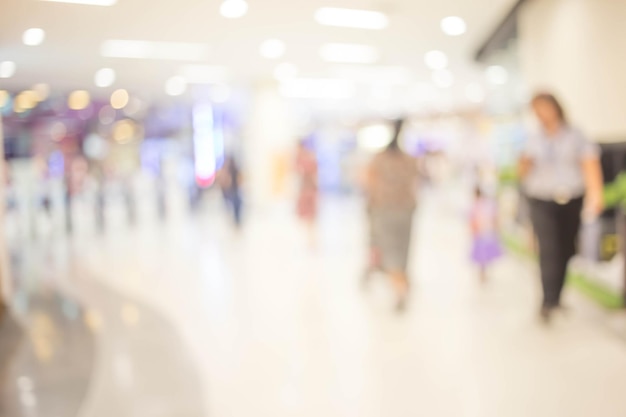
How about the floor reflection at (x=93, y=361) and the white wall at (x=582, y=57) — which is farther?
the white wall at (x=582, y=57)

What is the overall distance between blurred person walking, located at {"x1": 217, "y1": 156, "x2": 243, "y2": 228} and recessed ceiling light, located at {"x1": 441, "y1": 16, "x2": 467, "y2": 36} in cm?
522

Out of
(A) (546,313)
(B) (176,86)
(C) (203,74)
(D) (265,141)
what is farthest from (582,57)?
(D) (265,141)

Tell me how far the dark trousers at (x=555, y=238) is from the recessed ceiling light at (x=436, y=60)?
20.8 ft

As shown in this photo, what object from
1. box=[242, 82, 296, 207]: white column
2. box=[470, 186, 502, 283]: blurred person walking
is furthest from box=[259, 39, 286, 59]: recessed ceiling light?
box=[242, 82, 296, 207]: white column

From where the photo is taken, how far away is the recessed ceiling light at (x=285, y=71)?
1131cm

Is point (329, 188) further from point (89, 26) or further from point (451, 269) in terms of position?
point (89, 26)

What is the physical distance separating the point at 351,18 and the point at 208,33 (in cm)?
227

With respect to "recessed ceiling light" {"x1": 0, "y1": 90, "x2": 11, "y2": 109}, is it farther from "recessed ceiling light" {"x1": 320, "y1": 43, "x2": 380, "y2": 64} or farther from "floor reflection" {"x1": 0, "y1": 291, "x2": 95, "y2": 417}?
"recessed ceiling light" {"x1": 320, "y1": 43, "x2": 380, "y2": 64}

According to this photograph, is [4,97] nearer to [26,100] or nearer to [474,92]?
[26,100]

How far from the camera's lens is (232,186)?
11.5 metres

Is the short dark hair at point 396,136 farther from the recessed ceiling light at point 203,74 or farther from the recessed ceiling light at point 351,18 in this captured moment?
the recessed ceiling light at point 203,74

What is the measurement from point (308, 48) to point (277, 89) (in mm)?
5986

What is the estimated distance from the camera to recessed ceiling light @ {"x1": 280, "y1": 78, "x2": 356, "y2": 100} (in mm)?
14016

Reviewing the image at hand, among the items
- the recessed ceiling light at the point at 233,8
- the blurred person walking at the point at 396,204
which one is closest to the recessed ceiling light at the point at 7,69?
the recessed ceiling light at the point at 233,8
